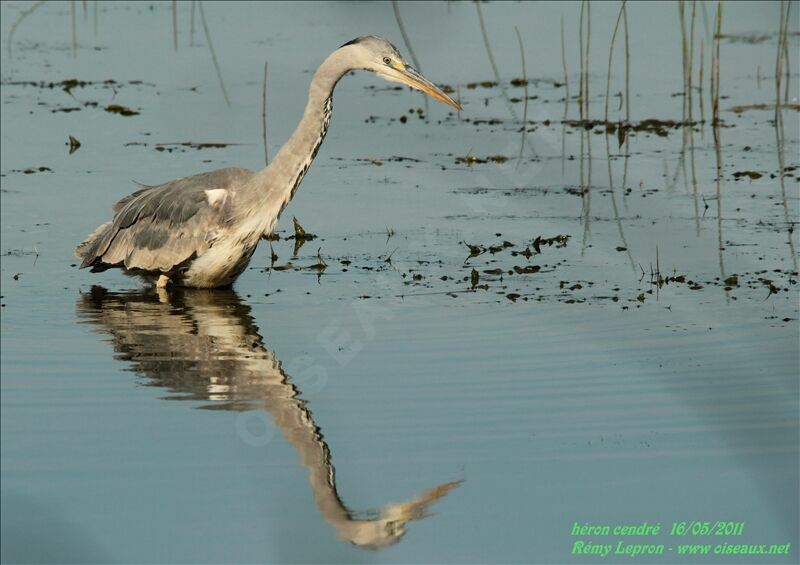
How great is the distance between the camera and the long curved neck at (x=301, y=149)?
29.3 ft

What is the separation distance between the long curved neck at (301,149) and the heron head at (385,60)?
9 centimetres

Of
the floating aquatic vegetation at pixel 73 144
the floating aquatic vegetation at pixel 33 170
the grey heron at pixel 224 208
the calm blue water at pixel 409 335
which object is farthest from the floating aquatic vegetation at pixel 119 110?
the grey heron at pixel 224 208

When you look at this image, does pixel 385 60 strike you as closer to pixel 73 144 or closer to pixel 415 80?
pixel 415 80

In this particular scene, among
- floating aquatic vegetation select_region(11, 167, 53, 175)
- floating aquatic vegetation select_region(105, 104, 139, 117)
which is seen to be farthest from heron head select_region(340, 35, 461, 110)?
floating aquatic vegetation select_region(105, 104, 139, 117)

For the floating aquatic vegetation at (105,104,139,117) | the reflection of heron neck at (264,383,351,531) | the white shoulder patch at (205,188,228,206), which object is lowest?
the reflection of heron neck at (264,383,351,531)

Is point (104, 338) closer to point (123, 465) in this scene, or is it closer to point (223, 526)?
point (123, 465)

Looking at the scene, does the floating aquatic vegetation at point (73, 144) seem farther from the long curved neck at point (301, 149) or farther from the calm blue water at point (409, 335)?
the long curved neck at point (301, 149)

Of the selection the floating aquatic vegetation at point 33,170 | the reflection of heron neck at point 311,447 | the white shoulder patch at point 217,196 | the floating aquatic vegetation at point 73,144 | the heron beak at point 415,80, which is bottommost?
the reflection of heron neck at point 311,447

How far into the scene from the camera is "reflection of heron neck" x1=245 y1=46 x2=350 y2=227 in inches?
352

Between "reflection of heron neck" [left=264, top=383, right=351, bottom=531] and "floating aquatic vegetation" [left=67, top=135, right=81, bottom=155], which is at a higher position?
"floating aquatic vegetation" [left=67, top=135, right=81, bottom=155]

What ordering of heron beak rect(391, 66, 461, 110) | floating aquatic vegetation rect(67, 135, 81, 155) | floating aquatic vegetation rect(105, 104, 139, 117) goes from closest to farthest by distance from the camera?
heron beak rect(391, 66, 461, 110)
floating aquatic vegetation rect(67, 135, 81, 155)
floating aquatic vegetation rect(105, 104, 139, 117)

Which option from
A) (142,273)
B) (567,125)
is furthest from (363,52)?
(567,125)

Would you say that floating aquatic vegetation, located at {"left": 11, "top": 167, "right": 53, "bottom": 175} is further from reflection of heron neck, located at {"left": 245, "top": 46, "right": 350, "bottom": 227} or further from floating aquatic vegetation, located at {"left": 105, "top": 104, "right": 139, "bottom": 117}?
reflection of heron neck, located at {"left": 245, "top": 46, "right": 350, "bottom": 227}

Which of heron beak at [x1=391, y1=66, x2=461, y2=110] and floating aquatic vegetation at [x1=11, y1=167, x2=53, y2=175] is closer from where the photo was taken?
heron beak at [x1=391, y1=66, x2=461, y2=110]
